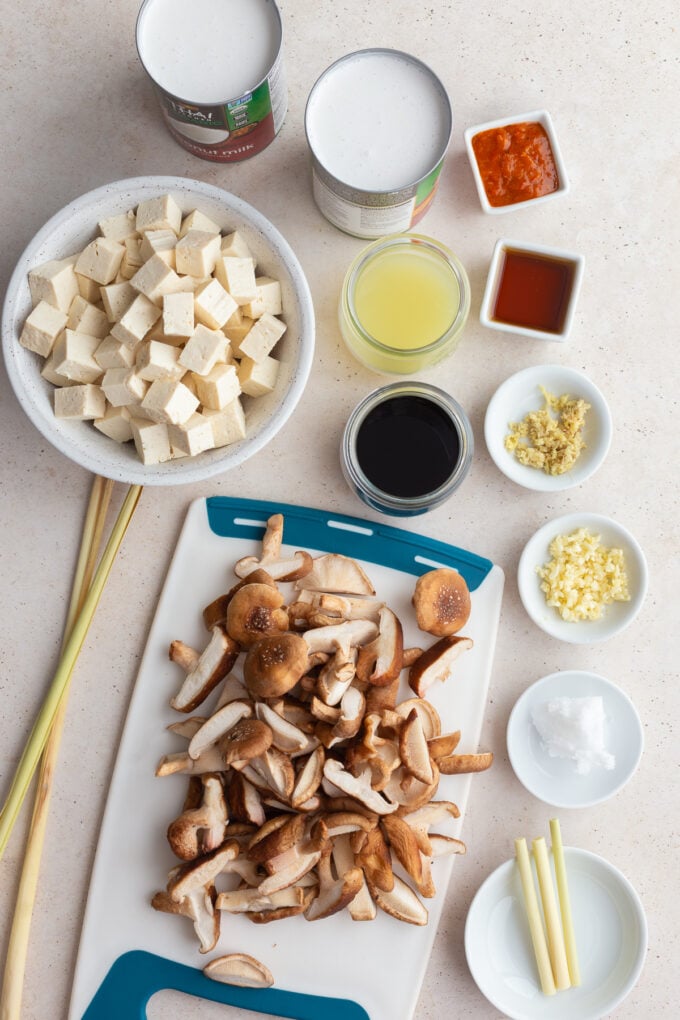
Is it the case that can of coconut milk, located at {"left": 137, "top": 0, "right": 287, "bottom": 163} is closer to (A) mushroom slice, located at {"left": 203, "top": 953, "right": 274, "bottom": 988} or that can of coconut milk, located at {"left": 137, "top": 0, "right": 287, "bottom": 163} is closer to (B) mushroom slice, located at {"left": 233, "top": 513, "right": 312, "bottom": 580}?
(B) mushroom slice, located at {"left": 233, "top": 513, "right": 312, "bottom": 580}

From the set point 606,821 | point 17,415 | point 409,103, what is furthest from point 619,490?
point 17,415

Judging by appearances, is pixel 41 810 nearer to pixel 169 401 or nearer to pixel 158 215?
pixel 169 401

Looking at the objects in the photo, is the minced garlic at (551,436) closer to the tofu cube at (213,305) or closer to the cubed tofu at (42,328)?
the tofu cube at (213,305)

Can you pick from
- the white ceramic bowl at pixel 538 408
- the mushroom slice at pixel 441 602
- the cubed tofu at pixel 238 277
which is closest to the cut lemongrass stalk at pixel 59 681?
the cubed tofu at pixel 238 277

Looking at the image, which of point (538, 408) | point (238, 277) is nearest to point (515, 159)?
point (538, 408)

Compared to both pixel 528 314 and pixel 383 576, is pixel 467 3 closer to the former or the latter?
pixel 528 314

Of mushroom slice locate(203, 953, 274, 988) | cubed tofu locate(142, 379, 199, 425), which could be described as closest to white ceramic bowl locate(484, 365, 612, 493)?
cubed tofu locate(142, 379, 199, 425)

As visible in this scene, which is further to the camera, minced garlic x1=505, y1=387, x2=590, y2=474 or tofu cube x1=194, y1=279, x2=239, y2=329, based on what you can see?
minced garlic x1=505, y1=387, x2=590, y2=474
